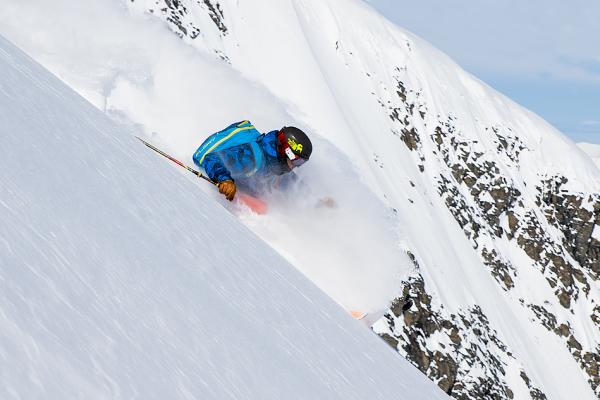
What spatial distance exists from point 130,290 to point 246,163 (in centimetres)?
594

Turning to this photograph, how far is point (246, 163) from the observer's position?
339 inches

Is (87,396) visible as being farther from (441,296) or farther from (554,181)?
(554,181)

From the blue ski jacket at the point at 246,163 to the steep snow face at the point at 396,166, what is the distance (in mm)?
600

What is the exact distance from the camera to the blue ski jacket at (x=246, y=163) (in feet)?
27.4

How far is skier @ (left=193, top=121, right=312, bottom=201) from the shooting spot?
329 inches

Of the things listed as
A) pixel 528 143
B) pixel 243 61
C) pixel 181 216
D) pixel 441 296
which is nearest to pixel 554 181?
pixel 528 143

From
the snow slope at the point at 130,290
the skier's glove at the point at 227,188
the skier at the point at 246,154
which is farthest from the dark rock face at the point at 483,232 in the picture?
the snow slope at the point at 130,290

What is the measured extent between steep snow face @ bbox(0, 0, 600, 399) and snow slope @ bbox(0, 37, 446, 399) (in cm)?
425

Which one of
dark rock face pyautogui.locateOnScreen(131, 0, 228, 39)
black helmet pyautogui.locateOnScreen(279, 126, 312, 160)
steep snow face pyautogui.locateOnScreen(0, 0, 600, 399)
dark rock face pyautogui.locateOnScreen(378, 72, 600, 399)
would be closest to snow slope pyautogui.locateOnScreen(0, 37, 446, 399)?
black helmet pyautogui.locateOnScreen(279, 126, 312, 160)

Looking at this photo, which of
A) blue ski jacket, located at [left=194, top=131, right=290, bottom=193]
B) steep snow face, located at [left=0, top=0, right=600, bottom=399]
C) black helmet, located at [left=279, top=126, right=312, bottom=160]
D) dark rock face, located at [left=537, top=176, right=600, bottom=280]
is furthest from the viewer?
dark rock face, located at [left=537, top=176, right=600, bottom=280]

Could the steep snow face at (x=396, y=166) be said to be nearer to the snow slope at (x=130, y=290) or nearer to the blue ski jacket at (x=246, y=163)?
the blue ski jacket at (x=246, y=163)

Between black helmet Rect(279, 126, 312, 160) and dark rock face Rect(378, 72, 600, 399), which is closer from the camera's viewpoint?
black helmet Rect(279, 126, 312, 160)

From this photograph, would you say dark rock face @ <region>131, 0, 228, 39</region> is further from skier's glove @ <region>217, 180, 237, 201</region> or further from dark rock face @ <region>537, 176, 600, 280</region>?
dark rock face @ <region>537, 176, 600, 280</region>

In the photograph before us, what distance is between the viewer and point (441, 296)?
37.8m
